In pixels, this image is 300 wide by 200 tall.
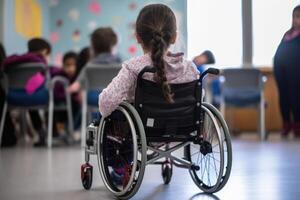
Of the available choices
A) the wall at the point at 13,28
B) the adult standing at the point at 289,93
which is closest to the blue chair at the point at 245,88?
the adult standing at the point at 289,93

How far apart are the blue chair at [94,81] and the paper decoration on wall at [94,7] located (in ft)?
10.7

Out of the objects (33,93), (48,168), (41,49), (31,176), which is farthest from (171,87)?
(41,49)

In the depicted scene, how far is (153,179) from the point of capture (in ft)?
7.87

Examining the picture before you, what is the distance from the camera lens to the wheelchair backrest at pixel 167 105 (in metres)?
1.90

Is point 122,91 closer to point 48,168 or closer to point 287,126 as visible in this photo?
point 48,168

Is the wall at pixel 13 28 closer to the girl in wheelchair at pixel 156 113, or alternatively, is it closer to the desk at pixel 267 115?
the desk at pixel 267 115

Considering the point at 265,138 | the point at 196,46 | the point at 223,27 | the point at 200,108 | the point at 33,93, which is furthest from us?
the point at 265,138

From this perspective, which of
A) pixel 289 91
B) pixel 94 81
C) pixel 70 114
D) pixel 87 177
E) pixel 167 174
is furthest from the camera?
pixel 289 91

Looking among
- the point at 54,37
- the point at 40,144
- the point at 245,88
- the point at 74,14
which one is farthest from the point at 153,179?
the point at 74,14

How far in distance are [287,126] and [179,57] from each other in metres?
3.13

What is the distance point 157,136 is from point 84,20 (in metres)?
5.30

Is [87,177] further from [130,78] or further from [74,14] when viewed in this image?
[74,14]

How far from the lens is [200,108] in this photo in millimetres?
1993

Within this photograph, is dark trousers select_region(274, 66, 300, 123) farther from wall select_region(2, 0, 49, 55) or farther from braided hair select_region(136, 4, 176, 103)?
braided hair select_region(136, 4, 176, 103)
